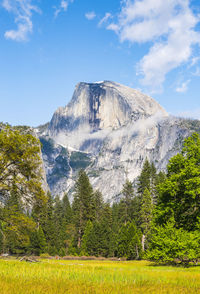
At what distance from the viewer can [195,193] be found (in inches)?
1006

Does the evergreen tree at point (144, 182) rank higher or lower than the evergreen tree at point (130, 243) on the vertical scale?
higher

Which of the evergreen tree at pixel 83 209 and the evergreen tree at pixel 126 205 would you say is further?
the evergreen tree at pixel 126 205

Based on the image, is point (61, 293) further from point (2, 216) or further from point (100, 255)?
point (100, 255)

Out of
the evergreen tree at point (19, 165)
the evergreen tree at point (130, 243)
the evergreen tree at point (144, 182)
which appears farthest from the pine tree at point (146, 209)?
the evergreen tree at point (19, 165)

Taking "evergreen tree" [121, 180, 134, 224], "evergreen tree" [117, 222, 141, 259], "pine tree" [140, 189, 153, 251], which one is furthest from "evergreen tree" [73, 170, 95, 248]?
"pine tree" [140, 189, 153, 251]

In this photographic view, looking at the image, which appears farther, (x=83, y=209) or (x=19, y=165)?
(x=83, y=209)

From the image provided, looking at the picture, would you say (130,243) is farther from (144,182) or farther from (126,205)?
(126,205)

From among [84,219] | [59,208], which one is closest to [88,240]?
[84,219]

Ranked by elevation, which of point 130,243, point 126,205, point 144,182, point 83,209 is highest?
point 144,182

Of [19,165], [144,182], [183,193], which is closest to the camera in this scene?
[19,165]

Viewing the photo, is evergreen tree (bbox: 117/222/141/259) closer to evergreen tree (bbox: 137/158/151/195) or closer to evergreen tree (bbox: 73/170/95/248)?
evergreen tree (bbox: 137/158/151/195)

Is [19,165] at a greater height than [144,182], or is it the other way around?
[144,182]

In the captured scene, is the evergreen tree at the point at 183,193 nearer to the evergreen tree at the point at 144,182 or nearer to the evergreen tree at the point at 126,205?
the evergreen tree at the point at 144,182

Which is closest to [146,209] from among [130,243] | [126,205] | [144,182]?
[130,243]
